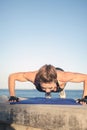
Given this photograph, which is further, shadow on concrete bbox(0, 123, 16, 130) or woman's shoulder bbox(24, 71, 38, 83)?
woman's shoulder bbox(24, 71, 38, 83)

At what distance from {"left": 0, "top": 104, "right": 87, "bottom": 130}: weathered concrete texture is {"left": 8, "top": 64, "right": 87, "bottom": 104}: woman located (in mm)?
600

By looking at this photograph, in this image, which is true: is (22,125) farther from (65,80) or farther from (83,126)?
(65,80)

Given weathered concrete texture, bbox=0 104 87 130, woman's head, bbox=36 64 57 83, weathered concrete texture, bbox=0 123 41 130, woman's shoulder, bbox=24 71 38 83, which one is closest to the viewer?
weathered concrete texture, bbox=0 104 87 130

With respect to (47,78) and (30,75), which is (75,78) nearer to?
(47,78)

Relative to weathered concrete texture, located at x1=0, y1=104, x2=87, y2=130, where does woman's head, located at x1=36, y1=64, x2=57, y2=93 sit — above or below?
above

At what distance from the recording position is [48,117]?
11.4 ft

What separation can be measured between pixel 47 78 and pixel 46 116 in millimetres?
1502

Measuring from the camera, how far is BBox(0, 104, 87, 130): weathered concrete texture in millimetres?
3263

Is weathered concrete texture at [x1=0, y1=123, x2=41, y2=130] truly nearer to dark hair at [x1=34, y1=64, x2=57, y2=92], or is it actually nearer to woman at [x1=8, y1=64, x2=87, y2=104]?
woman at [x1=8, y1=64, x2=87, y2=104]

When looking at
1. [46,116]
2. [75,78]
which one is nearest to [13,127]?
[46,116]

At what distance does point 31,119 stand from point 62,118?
55 cm

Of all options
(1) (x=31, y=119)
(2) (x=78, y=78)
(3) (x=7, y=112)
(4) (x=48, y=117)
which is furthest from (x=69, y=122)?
(2) (x=78, y=78)

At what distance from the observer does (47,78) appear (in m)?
4.94

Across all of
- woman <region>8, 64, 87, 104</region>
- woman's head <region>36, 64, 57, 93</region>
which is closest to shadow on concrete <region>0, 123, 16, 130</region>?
woman <region>8, 64, 87, 104</region>
